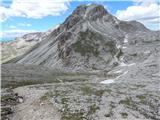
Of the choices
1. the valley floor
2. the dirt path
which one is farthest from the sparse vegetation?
the dirt path

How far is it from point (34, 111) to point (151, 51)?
496 feet

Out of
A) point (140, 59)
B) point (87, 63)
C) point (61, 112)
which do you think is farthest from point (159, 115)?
point (87, 63)

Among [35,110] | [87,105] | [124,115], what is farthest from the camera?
[87,105]

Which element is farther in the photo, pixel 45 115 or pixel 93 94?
pixel 93 94

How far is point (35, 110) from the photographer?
52.8 m

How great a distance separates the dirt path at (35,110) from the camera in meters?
49.8

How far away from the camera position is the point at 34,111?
2063 inches

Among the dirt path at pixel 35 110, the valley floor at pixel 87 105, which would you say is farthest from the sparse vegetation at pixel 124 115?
the dirt path at pixel 35 110

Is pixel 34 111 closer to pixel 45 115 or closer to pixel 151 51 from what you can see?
pixel 45 115

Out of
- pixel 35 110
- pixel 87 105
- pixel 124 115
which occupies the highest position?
pixel 87 105

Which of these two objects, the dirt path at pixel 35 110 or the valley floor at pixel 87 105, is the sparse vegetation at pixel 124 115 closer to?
the valley floor at pixel 87 105

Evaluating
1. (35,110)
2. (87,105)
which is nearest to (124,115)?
(87,105)

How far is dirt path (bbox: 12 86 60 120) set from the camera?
49.8 meters

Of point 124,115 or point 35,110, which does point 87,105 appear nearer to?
point 124,115
